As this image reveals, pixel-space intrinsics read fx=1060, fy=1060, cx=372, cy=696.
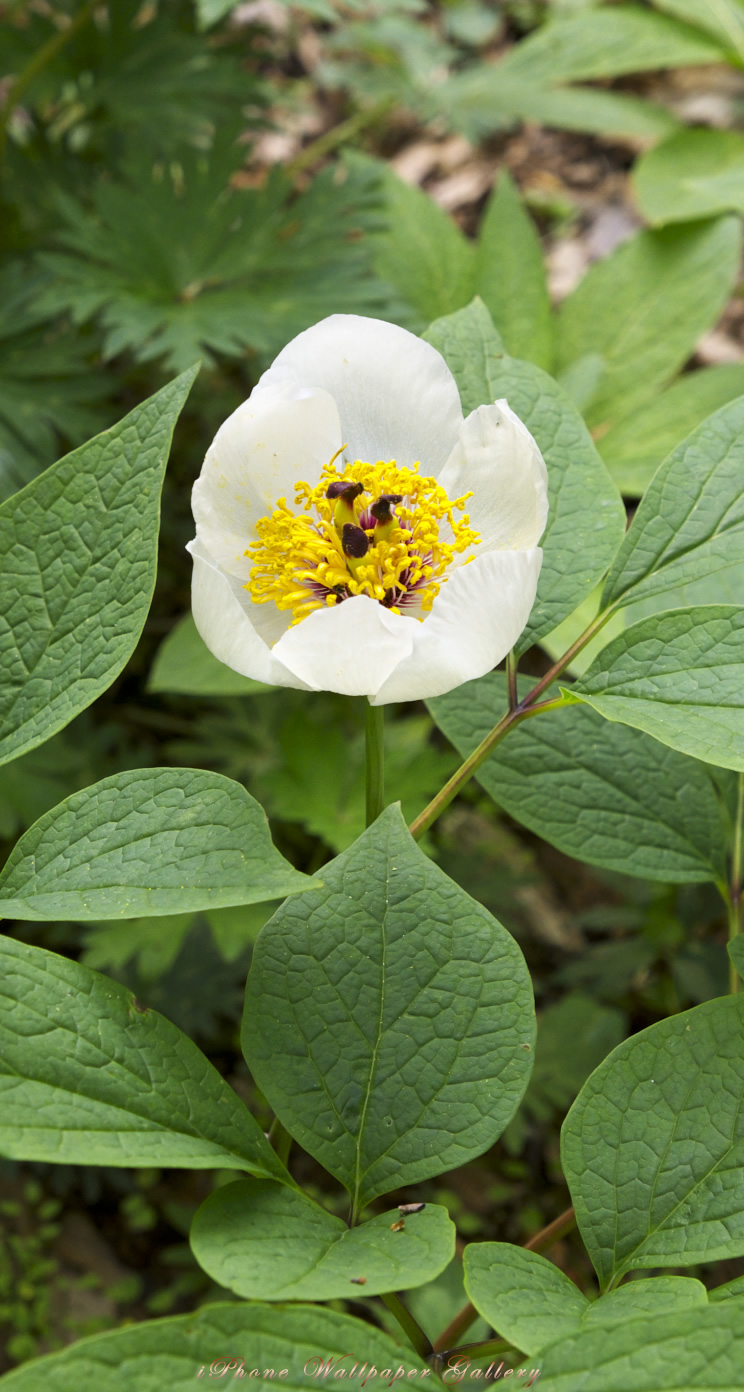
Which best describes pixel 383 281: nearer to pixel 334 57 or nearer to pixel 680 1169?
pixel 680 1169

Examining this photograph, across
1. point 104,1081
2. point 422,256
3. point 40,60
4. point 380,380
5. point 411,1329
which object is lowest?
point 411,1329

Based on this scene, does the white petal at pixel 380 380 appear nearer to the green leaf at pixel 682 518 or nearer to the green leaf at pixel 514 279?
the green leaf at pixel 682 518

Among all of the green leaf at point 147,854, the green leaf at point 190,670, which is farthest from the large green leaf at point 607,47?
the green leaf at point 147,854

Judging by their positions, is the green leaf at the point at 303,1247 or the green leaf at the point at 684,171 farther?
the green leaf at the point at 684,171

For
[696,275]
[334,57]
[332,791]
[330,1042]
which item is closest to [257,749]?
[332,791]

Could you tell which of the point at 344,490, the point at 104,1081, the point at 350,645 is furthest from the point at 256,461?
the point at 104,1081

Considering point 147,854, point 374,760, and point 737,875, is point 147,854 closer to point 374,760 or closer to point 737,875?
point 374,760

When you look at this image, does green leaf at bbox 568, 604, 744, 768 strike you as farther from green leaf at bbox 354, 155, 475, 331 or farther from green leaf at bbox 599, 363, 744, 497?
green leaf at bbox 354, 155, 475, 331
